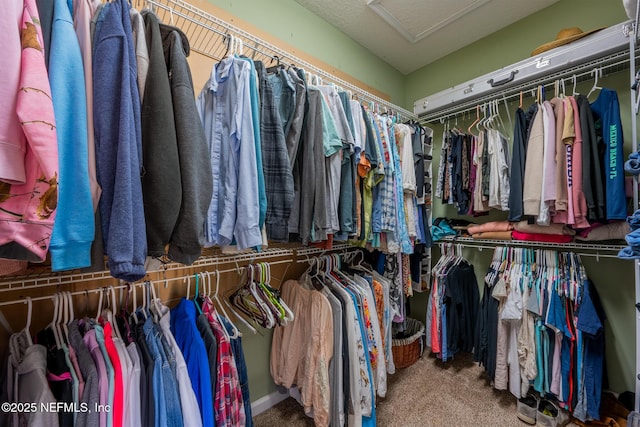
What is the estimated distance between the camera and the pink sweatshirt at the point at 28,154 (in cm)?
50

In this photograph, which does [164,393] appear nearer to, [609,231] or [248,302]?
[248,302]

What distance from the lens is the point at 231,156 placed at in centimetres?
98

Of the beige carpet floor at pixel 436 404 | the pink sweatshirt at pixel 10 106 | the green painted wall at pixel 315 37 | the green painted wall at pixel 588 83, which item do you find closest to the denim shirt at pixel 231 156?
the pink sweatshirt at pixel 10 106

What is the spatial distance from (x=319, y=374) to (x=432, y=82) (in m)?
2.75

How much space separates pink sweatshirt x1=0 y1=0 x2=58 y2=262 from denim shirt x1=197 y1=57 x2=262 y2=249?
432 millimetres

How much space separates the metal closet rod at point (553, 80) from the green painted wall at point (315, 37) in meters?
0.66

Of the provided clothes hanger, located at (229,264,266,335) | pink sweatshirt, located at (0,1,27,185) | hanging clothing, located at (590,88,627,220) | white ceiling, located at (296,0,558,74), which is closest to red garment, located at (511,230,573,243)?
hanging clothing, located at (590,88,627,220)

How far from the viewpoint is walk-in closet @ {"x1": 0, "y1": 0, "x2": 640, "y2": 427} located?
2.14 feet

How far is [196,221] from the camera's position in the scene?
0.75 meters

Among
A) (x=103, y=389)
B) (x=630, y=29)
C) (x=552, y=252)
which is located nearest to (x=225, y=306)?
(x=103, y=389)

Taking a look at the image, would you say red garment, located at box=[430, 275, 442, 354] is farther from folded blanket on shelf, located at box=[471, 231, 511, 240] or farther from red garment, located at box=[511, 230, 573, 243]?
red garment, located at box=[511, 230, 573, 243]

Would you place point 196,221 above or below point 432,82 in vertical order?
below

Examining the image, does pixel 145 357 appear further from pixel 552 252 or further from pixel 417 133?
pixel 552 252

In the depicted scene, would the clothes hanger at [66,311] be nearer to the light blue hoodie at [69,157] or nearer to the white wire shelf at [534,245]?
the light blue hoodie at [69,157]
